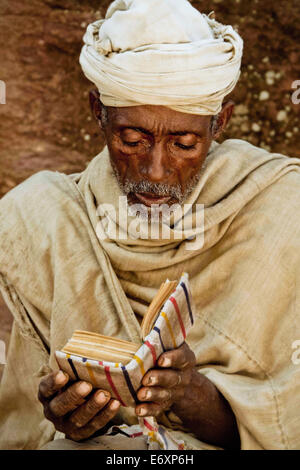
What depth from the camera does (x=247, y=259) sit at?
2.93 m

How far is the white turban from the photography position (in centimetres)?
274

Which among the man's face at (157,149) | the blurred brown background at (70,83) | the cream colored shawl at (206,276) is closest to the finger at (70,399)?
the cream colored shawl at (206,276)

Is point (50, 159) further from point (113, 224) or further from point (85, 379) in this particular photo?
point (85, 379)

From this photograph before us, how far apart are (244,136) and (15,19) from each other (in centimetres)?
175

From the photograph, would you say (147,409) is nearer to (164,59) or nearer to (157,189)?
(157,189)

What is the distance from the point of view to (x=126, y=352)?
2.22 m

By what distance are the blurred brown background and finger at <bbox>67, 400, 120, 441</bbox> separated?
90.5 inches

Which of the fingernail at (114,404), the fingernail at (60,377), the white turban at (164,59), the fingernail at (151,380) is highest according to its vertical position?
the white turban at (164,59)

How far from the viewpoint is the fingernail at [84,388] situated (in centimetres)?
230

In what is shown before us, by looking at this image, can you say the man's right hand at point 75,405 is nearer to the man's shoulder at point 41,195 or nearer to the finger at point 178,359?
the finger at point 178,359

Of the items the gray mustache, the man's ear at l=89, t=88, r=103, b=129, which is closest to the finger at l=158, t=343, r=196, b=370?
the gray mustache

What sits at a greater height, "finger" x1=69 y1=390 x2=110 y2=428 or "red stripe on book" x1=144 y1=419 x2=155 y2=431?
"finger" x1=69 y1=390 x2=110 y2=428

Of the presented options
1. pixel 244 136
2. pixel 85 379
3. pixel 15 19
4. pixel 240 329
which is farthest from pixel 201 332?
A: pixel 15 19

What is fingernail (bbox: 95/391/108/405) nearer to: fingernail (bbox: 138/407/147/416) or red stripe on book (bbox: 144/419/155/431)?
fingernail (bbox: 138/407/147/416)
